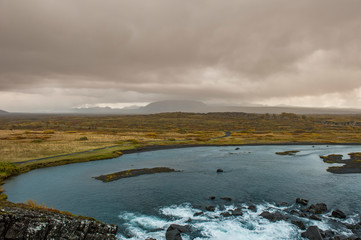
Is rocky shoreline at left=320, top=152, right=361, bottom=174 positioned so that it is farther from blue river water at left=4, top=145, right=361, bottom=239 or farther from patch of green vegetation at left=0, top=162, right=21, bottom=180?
patch of green vegetation at left=0, top=162, right=21, bottom=180

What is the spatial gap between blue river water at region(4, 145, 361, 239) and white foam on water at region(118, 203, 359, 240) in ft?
0.38

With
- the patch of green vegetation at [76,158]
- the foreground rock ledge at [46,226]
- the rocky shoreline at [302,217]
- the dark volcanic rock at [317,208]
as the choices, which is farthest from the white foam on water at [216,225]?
the patch of green vegetation at [76,158]

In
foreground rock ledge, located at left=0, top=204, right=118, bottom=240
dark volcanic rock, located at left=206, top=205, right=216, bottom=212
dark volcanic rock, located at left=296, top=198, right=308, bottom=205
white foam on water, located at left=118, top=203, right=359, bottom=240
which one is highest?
foreground rock ledge, located at left=0, top=204, right=118, bottom=240

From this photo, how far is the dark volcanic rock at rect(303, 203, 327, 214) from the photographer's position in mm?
34297

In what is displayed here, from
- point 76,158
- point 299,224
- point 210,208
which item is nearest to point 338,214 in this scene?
point 299,224

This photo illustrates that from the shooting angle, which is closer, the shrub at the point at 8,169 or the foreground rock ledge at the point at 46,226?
the foreground rock ledge at the point at 46,226

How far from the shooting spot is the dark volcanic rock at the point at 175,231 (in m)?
27.6

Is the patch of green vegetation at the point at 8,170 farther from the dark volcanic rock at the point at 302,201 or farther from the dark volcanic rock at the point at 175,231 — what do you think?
the dark volcanic rock at the point at 302,201

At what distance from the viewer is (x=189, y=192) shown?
1729 inches

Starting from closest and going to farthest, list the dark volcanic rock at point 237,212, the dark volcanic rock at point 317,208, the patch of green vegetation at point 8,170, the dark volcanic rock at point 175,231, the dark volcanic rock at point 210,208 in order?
the dark volcanic rock at point 175,231, the dark volcanic rock at point 237,212, the dark volcanic rock at point 317,208, the dark volcanic rock at point 210,208, the patch of green vegetation at point 8,170

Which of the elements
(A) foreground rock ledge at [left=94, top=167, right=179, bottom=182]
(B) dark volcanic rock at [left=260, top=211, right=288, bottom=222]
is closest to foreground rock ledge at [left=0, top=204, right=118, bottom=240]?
(B) dark volcanic rock at [left=260, top=211, right=288, bottom=222]

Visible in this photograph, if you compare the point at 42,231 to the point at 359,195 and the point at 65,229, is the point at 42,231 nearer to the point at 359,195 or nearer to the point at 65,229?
the point at 65,229

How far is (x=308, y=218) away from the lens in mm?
32406

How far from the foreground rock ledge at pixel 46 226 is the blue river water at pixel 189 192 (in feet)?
32.2
